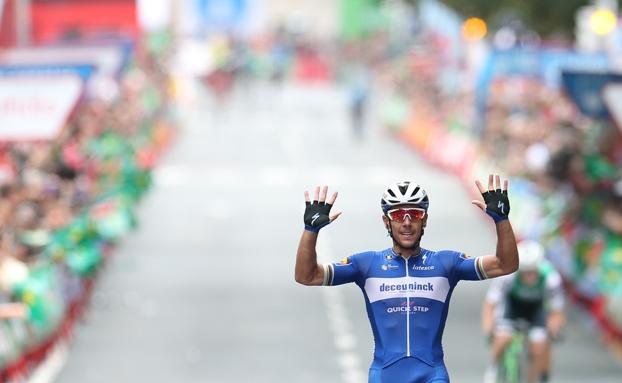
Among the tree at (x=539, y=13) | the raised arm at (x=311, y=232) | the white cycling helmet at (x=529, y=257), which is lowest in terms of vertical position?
the white cycling helmet at (x=529, y=257)

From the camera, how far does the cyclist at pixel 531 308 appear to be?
15570 millimetres

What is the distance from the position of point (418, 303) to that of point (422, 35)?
51181 millimetres

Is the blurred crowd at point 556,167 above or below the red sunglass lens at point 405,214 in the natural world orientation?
below

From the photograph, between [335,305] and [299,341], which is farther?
[335,305]

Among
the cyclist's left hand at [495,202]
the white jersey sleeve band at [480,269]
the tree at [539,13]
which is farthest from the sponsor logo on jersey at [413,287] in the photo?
the tree at [539,13]

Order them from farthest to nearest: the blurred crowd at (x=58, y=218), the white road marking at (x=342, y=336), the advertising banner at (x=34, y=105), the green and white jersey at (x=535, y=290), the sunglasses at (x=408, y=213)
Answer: the advertising banner at (x=34, y=105)
the white road marking at (x=342, y=336)
the blurred crowd at (x=58, y=218)
the green and white jersey at (x=535, y=290)
the sunglasses at (x=408, y=213)

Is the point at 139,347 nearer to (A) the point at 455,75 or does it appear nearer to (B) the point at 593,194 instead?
(B) the point at 593,194

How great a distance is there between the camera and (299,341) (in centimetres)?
2141

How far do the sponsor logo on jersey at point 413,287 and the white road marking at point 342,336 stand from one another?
8.27m

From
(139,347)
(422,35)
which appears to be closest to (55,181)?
(139,347)

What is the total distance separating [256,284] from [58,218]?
14.8 feet

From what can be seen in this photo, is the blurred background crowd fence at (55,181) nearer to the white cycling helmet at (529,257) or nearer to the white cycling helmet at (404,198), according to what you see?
the white cycling helmet at (529,257)

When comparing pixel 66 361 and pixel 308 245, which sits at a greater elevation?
pixel 308 245

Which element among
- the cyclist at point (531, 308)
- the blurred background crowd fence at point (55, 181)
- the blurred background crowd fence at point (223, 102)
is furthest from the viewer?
the blurred background crowd fence at point (223, 102)
